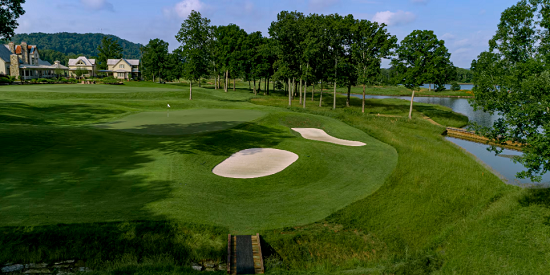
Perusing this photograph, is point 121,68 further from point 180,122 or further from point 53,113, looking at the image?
point 180,122

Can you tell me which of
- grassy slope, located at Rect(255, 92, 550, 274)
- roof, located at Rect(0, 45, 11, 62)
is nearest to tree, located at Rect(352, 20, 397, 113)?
grassy slope, located at Rect(255, 92, 550, 274)

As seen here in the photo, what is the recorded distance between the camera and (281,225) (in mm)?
11750

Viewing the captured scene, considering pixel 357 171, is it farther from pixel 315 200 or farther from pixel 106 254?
→ pixel 106 254

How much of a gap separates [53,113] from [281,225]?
91.9 feet

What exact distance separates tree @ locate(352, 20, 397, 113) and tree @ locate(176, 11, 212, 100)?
26.3 m

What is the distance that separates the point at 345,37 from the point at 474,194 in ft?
144

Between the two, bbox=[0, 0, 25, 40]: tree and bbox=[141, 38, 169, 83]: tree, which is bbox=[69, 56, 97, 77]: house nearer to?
bbox=[141, 38, 169, 83]: tree

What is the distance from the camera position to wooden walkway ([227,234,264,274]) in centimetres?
934

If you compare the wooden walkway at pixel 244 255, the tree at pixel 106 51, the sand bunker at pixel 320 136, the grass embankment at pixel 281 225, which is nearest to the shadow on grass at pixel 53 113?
the grass embankment at pixel 281 225

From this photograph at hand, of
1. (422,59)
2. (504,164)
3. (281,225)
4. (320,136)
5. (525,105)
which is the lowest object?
(504,164)

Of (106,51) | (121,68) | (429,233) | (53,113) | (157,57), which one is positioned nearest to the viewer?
(429,233)

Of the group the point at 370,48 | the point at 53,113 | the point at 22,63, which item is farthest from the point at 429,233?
the point at 22,63

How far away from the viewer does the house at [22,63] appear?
82.6 metres

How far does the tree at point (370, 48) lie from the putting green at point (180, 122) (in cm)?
2561
